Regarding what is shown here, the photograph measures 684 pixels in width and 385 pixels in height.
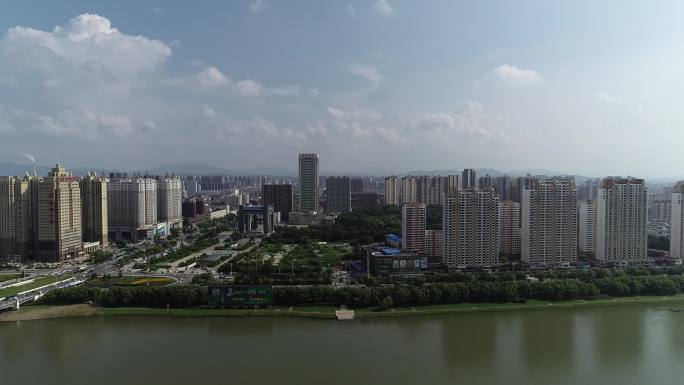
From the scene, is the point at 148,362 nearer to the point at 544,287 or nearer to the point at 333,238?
the point at 544,287

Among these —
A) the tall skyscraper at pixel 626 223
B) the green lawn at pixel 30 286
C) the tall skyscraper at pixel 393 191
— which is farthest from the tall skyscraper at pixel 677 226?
the tall skyscraper at pixel 393 191

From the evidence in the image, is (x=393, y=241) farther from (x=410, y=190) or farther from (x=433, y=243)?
(x=410, y=190)

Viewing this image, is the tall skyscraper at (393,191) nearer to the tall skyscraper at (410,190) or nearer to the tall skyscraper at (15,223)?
the tall skyscraper at (410,190)

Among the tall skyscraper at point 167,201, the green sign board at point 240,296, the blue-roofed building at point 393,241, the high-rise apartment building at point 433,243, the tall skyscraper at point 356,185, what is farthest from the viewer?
the tall skyscraper at point 356,185

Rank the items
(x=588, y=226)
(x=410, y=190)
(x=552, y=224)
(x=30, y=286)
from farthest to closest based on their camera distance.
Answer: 1. (x=410, y=190)
2. (x=588, y=226)
3. (x=552, y=224)
4. (x=30, y=286)

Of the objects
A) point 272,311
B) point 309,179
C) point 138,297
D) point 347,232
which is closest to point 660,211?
point 347,232
